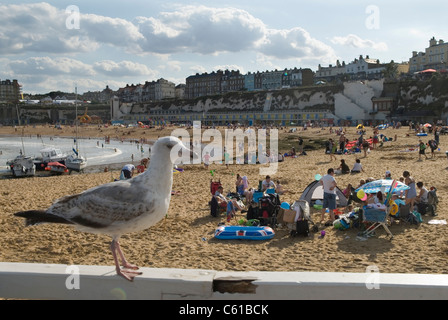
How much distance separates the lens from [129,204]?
3135 millimetres

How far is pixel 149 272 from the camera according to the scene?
2.54m

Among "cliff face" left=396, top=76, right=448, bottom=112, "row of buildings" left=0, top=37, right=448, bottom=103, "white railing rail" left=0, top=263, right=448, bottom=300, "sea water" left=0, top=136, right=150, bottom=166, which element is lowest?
"sea water" left=0, top=136, right=150, bottom=166

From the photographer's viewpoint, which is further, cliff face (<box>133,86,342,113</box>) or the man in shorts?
cliff face (<box>133,86,342,113</box>)

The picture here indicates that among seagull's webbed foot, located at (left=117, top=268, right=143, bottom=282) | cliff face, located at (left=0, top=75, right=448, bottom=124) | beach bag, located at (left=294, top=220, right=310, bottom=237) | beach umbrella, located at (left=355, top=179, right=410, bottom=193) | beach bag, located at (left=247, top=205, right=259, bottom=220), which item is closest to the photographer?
seagull's webbed foot, located at (left=117, top=268, right=143, bottom=282)

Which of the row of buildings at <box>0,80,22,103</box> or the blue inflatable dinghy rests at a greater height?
the row of buildings at <box>0,80,22,103</box>

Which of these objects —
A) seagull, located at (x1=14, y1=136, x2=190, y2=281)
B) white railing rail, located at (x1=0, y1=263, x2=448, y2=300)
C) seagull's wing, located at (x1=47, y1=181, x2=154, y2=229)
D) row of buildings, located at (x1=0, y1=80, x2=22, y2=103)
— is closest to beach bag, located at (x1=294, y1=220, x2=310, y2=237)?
seagull, located at (x1=14, y1=136, x2=190, y2=281)

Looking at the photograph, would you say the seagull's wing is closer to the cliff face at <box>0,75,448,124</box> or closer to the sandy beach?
the sandy beach

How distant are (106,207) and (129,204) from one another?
0.70 feet

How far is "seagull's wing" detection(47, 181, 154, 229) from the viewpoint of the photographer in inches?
124

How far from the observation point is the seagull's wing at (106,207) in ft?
10.3

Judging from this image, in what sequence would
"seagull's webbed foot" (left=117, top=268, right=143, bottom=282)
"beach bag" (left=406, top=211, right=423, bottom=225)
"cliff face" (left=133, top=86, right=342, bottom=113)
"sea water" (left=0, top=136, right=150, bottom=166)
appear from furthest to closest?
"cliff face" (left=133, top=86, right=342, bottom=113) < "sea water" (left=0, top=136, right=150, bottom=166) < "beach bag" (left=406, top=211, right=423, bottom=225) < "seagull's webbed foot" (left=117, top=268, right=143, bottom=282)

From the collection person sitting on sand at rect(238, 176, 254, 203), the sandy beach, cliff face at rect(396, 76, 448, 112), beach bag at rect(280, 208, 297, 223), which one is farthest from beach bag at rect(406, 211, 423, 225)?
cliff face at rect(396, 76, 448, 112)

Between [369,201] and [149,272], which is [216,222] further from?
[149,272]
